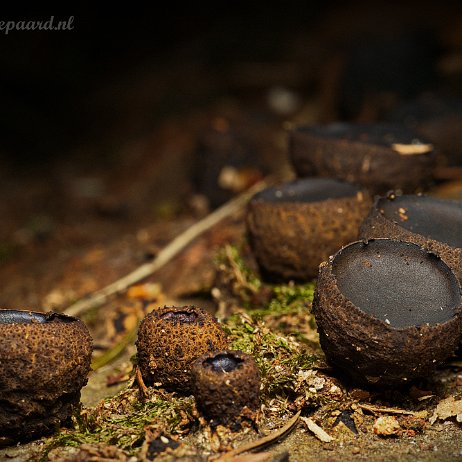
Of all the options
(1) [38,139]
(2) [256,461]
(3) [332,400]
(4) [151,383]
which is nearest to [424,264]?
(3) [332,400]

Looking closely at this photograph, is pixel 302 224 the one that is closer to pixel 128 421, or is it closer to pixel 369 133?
pixel 369 133

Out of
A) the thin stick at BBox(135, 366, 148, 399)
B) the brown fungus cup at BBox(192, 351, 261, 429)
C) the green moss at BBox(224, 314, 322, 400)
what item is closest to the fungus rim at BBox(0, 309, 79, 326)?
the thin stick at BBox(135, 366, 148, 399)

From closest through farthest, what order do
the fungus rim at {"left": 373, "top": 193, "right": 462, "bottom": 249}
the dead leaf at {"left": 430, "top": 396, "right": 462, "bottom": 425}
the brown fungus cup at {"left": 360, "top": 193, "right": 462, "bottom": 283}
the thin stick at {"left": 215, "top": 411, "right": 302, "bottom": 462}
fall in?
the thin stick at {"left": 215, "top": 411, "right": 302, "bottom": 462} < the dead leaf at {"left": 430, "top": 396, "right": 462, "bottom": 425} < the brown fungus cup at {"left": 360, "top": 193, "right": 462, "bottom": 283} < the fungus rim at {"left": 373, "top": 193, "right": 462, "bottom": 249}

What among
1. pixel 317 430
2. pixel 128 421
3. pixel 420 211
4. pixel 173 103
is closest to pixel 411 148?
pixel 420 211

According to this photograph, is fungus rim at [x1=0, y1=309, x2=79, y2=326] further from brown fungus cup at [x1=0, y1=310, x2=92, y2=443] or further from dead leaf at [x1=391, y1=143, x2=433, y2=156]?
dead leaf at [x1=391, y1=143, x2=433, y2=156]

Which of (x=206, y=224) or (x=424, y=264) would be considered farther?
(x=206, y=224)

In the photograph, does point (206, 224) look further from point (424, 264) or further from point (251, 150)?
point (424, 264)

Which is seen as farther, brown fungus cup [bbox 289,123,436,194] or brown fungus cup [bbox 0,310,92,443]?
brown fungus cup [bbox 289,123,436,194]
